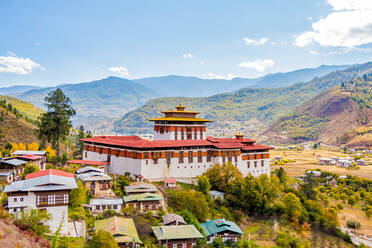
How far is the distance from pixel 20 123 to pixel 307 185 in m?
79.9

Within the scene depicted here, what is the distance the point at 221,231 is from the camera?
156 ft

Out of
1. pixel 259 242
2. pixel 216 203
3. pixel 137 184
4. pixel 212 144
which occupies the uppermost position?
pixel 212 144

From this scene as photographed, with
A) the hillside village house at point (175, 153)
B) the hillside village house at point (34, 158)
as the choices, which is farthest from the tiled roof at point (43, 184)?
the hillside village house at point (175, 153)

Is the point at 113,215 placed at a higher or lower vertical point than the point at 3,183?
lower

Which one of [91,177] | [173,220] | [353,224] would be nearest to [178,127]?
[91,177]

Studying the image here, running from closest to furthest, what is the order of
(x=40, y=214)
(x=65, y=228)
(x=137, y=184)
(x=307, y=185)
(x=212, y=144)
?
(x=40, y=214)
(x=65, y=228)
(x=137, y=184)
(x=212, y=144)
(x=307, y=185)

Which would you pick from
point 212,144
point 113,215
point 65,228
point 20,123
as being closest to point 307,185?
point 212,144

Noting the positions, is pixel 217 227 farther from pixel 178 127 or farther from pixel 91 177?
pixel 178 127

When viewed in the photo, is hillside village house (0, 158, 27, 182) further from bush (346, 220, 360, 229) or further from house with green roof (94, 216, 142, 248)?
bush (346, 220, 360, 229)

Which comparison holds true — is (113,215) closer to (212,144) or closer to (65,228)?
(65,228)

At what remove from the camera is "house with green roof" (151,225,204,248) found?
4131 cm

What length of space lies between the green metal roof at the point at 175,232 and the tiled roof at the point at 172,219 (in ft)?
4.15

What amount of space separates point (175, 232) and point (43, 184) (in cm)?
1622

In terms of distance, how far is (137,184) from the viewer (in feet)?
179
